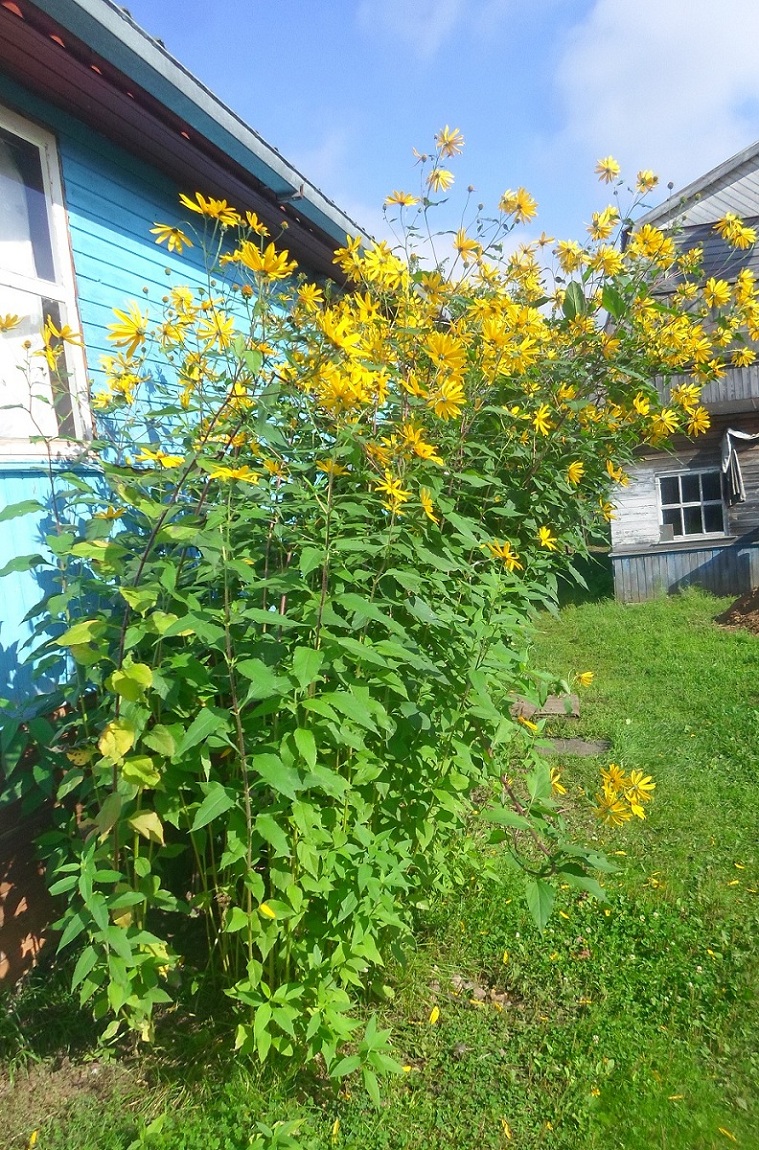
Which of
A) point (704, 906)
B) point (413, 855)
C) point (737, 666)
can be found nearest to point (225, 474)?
point (413, 855)

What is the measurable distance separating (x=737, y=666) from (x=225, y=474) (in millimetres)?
6110

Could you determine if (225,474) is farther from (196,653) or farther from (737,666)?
(737,666)

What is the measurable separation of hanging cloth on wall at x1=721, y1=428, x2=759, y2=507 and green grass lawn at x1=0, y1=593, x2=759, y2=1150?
810 cm

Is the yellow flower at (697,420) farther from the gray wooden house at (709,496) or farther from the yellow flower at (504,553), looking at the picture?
the gray wooden house at (709,496)

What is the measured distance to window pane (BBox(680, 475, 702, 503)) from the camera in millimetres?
11164

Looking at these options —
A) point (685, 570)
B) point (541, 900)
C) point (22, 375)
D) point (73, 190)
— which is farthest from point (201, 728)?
point (685, 570)

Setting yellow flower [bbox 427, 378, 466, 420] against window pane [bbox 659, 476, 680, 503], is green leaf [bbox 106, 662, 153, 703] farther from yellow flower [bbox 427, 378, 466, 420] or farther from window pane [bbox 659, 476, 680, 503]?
window pane [bbox 659, 476, 680, 503]

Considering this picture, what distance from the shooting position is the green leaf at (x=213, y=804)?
168 centimetres

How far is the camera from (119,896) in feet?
6.20

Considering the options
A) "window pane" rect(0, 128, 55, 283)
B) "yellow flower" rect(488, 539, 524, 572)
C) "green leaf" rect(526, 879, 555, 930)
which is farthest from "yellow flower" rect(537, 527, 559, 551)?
"window pane" rect(0, 128, 55, 283)

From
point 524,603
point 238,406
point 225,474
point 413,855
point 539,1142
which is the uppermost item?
point 238,406

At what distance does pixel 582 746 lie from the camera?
4.96 metres

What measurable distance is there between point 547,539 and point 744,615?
6.90 meters

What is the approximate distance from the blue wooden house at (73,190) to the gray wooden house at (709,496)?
8.28 metres
